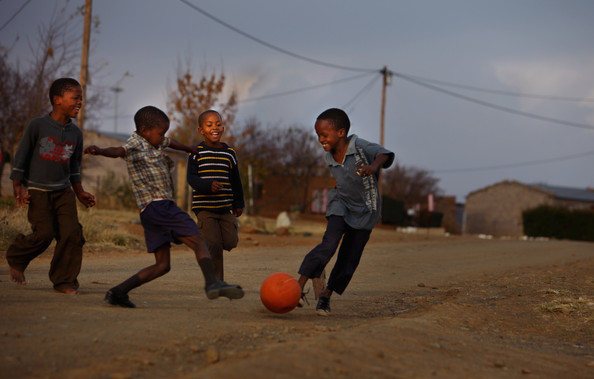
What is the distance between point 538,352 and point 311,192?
36.5m

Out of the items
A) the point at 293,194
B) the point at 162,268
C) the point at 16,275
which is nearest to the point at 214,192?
the point at 162,268

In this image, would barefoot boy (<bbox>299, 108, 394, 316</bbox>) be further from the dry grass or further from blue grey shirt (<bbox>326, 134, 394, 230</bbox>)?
the dry grass

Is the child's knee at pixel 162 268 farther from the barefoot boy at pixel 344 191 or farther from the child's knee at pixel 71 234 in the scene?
the barefoot boy at pixel 344 191

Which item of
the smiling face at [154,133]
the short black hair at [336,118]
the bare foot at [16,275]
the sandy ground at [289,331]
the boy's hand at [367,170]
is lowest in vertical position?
the sandy ground at [289,331]

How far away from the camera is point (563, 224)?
1688 inches

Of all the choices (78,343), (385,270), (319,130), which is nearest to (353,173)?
(319,130)

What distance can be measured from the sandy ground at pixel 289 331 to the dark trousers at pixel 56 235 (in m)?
0.25

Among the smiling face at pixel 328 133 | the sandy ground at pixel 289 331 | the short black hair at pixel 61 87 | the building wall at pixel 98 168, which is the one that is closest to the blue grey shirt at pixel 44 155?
the short black hair at pixel 61 87

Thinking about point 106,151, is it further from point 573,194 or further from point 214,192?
point 573,194

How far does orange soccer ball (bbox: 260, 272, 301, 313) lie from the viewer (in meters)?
5.72

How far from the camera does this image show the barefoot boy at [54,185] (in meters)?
5.83

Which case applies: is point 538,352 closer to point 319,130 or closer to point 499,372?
point 499,372

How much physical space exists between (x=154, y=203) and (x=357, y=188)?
6.04 ft

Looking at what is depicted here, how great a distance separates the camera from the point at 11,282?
664 cm
